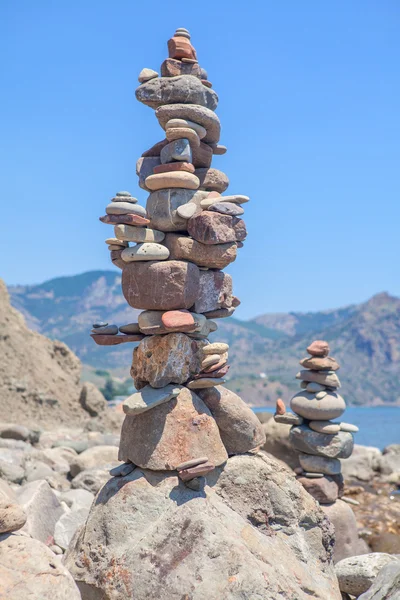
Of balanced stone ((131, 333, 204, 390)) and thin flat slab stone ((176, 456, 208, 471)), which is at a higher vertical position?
balanced stone ((131, 333, 204, 390))

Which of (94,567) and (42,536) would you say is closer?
(94,567)

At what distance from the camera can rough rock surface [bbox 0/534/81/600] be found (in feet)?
18.9

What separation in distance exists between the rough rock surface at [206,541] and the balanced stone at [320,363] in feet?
13.4

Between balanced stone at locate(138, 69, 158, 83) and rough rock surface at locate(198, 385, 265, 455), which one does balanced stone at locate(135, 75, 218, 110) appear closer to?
balanced stone at locate(138, 69, 158, 83)

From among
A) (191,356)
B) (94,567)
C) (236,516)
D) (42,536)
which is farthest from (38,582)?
(42,536)

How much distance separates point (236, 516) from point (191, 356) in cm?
180

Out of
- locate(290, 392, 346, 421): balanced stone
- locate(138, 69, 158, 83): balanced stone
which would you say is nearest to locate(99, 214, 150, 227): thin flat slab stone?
locate(138, 69, 158, 83): balanced stone

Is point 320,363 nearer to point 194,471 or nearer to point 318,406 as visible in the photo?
point 318,406

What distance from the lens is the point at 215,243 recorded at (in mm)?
8273

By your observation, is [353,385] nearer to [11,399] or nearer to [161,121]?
[11,399]

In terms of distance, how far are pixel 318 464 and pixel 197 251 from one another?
5.58m

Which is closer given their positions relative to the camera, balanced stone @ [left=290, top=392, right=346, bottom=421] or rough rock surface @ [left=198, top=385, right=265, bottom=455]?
rough rock surface @ [left=198, top=385, right=265, bottom=455]

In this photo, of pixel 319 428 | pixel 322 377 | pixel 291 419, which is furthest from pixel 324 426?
pixel 322 377

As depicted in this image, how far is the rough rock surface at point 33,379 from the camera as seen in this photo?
861 inches
